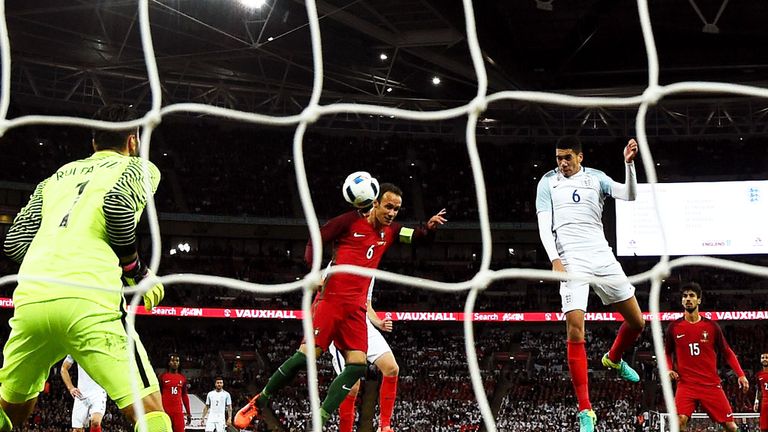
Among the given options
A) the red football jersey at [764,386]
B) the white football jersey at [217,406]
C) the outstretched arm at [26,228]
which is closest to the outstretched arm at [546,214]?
the outstretched arm at [26,228]

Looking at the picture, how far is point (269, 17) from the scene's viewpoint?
21188 mm

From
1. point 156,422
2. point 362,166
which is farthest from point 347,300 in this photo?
point 362,166

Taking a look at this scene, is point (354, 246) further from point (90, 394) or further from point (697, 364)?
point (90, 394)

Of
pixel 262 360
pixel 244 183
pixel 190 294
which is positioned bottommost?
pixel 262 360

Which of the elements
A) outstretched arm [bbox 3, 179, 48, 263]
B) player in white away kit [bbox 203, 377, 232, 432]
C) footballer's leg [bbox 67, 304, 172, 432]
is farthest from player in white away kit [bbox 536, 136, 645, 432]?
player in white away kit [bbox 203, 377, 232, 432]

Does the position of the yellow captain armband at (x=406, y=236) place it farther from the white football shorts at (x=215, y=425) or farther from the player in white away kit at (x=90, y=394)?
the white football shorts at (x=215, y=425)

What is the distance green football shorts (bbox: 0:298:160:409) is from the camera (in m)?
3.66

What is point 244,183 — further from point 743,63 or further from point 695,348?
point 695,348

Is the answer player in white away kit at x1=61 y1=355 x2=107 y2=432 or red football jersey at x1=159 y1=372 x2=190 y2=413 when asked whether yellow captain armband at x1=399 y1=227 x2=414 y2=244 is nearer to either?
player in white away kit at x1=61 y1=355 x2=107 y2=432

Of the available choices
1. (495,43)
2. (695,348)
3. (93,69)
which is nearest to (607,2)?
(495,43)

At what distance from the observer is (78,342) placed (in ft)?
12.1

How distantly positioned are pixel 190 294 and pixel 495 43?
54.8ft

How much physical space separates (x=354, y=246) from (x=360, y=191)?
0.45 metres

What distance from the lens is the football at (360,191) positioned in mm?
6160
